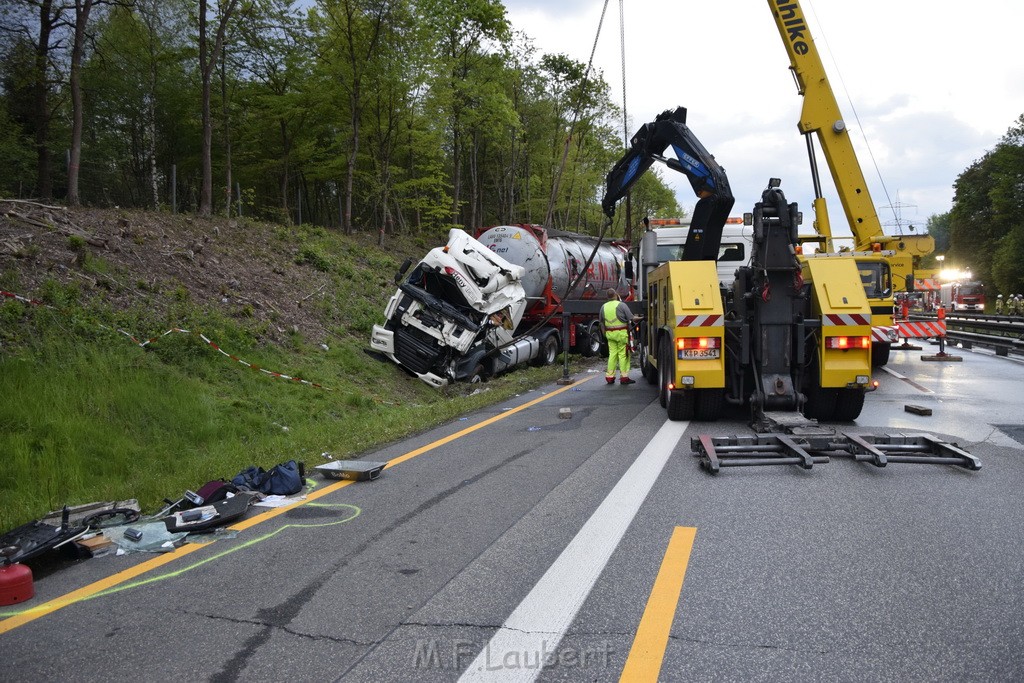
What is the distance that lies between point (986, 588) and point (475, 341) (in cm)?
1230

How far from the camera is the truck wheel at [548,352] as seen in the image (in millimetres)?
19344

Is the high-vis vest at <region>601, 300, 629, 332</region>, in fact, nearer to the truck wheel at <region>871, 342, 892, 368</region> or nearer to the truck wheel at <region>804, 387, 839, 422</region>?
the truck wheel at <region>804, 387, 839, 422</region>

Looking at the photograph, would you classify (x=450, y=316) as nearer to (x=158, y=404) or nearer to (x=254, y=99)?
(x=158, y=404)

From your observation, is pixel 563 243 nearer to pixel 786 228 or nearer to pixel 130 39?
pixel 786 228

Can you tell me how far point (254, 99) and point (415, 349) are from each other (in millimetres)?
19684

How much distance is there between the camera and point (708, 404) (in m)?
9.47

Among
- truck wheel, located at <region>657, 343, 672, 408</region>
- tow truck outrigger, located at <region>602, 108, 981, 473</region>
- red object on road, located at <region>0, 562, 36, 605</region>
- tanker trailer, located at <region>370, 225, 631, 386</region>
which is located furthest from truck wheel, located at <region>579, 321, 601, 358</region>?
red object on road, located at <region>0, 562, 36, 605</region>

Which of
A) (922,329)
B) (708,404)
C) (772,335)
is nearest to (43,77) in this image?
(708,404)

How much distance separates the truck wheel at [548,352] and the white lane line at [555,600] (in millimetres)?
13164

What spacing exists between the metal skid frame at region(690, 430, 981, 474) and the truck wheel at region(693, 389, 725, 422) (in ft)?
6.24

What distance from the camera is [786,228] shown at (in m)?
8.92

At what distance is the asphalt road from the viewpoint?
10.6ft

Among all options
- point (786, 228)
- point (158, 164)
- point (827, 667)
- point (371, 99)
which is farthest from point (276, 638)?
point (158, 164)

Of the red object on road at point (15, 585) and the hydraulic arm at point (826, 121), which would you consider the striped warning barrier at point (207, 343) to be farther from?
the hydraulic arm at point (826, 121)
